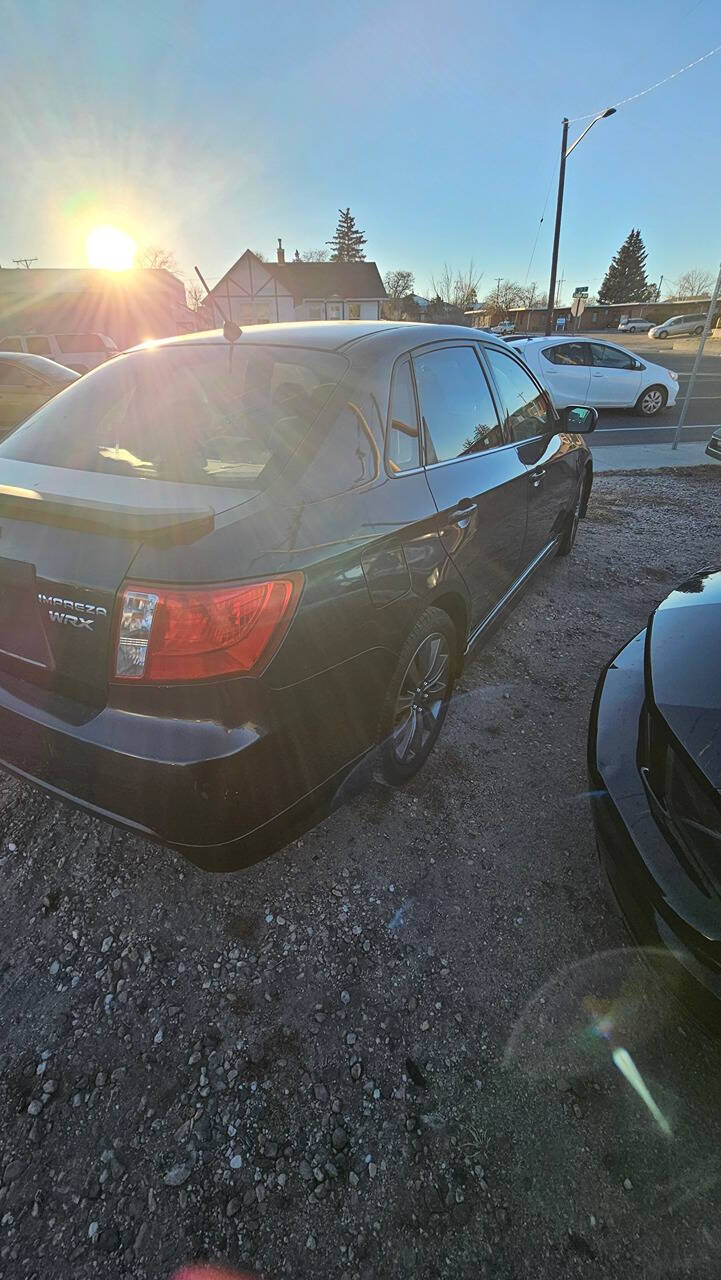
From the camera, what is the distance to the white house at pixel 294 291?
46.7 m

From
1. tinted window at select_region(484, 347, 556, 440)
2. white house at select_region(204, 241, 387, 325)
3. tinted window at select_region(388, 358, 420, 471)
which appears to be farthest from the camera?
white house at select_region(204, 241, 387, 325)

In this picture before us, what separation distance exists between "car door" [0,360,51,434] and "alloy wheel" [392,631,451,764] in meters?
10.00

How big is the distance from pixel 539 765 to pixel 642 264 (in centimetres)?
8346

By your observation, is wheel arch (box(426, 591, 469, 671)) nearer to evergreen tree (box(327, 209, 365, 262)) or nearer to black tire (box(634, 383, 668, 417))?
black tire (box(634, 383, 668, 417))

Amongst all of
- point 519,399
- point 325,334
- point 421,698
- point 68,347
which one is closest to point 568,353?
point 519,399

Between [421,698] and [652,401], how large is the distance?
12.7m

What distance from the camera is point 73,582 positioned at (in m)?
1.46

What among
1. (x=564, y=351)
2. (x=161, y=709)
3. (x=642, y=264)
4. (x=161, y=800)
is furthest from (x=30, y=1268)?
(x=642, y=264)

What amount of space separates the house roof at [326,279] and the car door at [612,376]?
4221 cm

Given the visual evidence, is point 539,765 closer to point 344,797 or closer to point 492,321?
point 344,797

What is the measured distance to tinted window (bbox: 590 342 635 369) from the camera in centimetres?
1150

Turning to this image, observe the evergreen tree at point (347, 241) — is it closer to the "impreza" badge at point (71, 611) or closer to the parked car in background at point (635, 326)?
the parked car in background at point (635, 326)

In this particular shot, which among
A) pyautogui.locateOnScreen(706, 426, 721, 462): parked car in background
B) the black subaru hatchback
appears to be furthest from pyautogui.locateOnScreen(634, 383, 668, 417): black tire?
the black subaru hatchback

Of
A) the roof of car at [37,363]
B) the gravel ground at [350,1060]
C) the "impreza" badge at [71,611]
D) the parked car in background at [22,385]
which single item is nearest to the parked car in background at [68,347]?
the roof of car at [37,363]
